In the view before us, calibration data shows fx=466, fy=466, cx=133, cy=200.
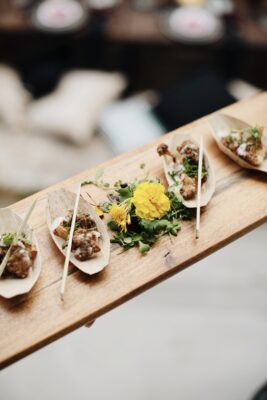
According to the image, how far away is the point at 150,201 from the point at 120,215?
123 mm

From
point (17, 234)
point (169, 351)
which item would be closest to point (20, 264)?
point (17, 234)

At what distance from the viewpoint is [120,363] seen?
3.01m

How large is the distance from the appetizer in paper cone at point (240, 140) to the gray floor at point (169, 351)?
5.16ft

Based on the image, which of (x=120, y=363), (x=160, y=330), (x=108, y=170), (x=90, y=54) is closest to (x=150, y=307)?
(x=160, y=330)

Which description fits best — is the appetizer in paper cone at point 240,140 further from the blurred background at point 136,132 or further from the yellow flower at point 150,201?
the blurred background at point 136,132

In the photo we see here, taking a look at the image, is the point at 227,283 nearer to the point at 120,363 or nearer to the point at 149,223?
the point at 120,363

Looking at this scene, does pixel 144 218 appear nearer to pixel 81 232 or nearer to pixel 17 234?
pixel 81 232

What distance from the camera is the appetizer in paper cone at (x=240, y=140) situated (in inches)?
76.3

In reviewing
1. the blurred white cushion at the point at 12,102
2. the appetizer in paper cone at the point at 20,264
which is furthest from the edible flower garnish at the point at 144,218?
the blurred white cushion at the point at 12,102

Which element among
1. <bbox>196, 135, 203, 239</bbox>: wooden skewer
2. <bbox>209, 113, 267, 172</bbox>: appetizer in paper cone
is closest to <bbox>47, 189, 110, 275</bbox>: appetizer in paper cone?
<bbox>196, 135, 203, 239</bbox>: wooden skewer

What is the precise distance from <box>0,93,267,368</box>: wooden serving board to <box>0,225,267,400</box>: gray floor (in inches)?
60.5

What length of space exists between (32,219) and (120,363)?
1.58 meters

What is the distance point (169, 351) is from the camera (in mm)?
3062

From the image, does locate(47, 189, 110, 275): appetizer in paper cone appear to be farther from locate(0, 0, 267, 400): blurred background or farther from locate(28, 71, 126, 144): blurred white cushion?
locate(28, 71, 126, 144): blurred white cushion
